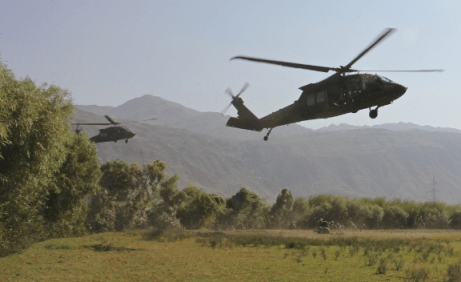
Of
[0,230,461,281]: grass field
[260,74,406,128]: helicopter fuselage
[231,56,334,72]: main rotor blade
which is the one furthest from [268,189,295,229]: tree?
[231,56,334,72]: main rotor blade

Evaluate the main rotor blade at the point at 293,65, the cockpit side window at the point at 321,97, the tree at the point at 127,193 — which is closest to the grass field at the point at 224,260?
the tree at the point at 127,193

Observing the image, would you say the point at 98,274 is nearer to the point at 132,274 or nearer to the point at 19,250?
the point at 132,274

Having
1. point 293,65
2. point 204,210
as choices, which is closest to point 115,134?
point 204,210

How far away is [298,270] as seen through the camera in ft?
64.6

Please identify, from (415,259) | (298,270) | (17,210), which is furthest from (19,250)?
(415,259)

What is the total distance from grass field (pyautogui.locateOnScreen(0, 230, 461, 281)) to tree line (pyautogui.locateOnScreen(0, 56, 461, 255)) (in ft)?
8.53

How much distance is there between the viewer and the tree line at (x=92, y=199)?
1905 cm

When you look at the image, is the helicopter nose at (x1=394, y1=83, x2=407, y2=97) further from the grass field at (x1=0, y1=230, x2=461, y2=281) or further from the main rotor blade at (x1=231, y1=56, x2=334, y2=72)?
the grass field at (x1=0, y1=230, x2=461, y2=281)

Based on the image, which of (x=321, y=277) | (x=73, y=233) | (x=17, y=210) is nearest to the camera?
(x=321, y=277)

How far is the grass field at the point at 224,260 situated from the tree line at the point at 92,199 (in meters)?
2.60

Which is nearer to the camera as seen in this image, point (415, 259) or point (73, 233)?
point (415, 259)

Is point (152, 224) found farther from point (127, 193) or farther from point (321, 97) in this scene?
point (321, 97)

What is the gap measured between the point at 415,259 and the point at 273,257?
7.62 metres

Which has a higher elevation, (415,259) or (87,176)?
(87,176)
